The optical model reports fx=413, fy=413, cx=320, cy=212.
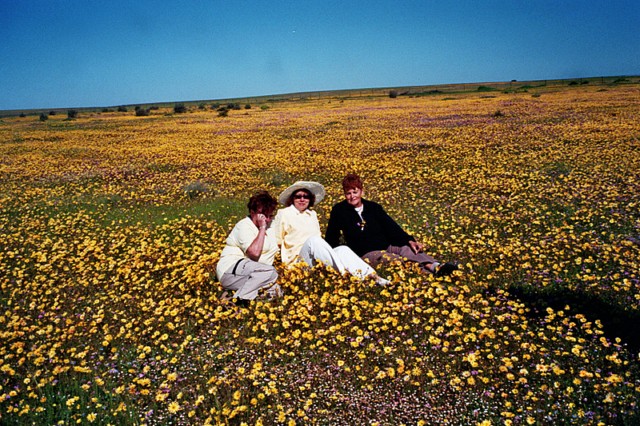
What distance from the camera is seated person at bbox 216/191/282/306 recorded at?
6.27 metres

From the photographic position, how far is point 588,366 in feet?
14.1

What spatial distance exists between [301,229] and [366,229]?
1.15 metres

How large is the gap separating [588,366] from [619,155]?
1392 cm

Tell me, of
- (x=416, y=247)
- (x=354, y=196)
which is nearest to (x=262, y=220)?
(x=354, y=196)

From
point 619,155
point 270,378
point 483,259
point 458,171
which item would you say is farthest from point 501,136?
point 270,378

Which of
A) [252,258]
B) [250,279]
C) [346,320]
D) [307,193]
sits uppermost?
[307,193]

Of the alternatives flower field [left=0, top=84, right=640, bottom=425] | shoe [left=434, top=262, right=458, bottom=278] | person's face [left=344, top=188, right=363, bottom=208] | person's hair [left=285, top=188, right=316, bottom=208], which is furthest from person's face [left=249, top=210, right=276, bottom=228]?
shoe [left=434, top=262, right=458, bottom=278]

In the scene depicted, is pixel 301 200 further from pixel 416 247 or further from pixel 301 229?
pixel 416 247

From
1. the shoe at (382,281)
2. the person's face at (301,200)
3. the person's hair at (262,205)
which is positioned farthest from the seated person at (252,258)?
the shoe at (382,281)

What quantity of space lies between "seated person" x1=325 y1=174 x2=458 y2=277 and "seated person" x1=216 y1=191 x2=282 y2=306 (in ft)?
4.28

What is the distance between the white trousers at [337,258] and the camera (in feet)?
21.5

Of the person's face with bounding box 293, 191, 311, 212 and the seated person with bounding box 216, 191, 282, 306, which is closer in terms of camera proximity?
the seated person with bounding box 216, 191, 282, 306

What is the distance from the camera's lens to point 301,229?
7.20 m

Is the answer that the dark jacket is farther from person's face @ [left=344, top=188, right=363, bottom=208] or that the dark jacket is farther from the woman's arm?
the woman's arm
